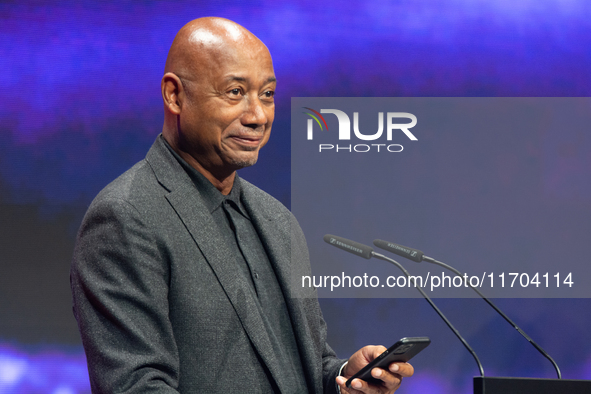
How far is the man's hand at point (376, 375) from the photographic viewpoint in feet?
4.78

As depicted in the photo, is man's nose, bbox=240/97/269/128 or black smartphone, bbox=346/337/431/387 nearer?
black smartphone, bbox=346/337/431/387

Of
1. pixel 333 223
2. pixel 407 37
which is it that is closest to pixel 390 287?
pixel 333 223

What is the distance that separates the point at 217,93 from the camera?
1.52m

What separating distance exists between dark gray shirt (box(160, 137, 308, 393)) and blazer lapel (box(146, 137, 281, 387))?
41 mm

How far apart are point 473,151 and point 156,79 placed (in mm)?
1944

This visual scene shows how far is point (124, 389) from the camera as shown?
1286 mm

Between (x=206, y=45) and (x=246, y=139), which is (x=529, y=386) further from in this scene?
(x=206, y=45)

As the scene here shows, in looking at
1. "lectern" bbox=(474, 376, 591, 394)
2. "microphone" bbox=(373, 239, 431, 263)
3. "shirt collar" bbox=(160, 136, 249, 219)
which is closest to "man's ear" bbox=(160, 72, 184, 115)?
"shirt collar" bbox=(160, 136, 249, 219)

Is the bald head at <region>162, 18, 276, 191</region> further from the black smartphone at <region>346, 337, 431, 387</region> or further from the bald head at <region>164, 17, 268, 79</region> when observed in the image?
the black smartphone at <region>346, 337, 431, 387</region>

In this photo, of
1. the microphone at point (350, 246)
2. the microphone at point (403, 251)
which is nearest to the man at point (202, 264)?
the microphone at point (350, 246)

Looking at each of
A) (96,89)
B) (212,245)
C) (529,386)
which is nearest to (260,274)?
(212,245)

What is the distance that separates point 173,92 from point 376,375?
2.93ft

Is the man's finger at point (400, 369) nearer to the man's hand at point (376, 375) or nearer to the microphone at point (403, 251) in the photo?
the man's hand at point (376, 375)

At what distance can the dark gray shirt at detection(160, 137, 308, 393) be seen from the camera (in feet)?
5.13
